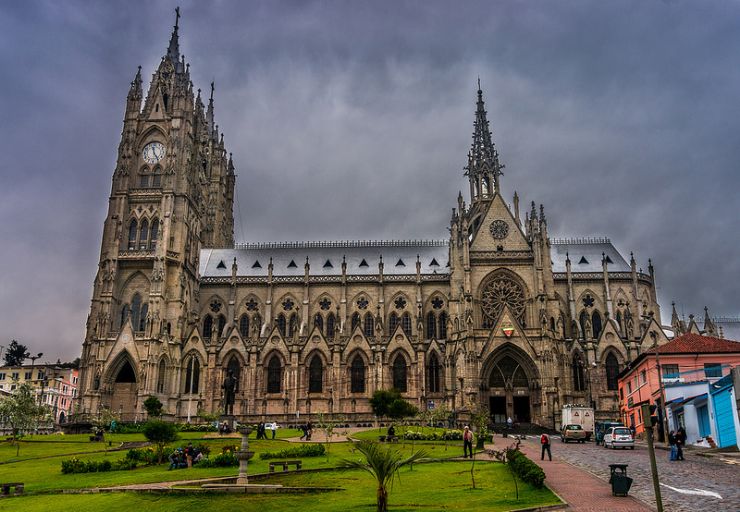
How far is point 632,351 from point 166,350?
4867 cm

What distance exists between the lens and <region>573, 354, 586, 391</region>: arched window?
70.0 meters

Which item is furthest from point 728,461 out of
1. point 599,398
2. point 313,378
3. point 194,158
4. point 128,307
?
point 194,158

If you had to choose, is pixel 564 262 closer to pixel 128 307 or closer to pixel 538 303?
pixel 538 303

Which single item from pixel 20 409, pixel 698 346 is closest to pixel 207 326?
pixel 20 409

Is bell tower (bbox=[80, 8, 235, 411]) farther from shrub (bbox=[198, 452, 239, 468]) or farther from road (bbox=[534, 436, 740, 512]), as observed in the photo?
road (bbox=[534, 436, 740, 512])

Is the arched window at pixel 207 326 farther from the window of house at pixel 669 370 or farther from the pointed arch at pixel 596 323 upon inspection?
Result: the window of house at pixel 669 370

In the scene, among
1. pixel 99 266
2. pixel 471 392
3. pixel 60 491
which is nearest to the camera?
pixel 60 491

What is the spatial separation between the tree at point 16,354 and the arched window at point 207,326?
61886 mm

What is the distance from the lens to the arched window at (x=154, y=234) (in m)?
75.6

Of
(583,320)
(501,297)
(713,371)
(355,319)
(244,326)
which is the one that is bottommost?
(713,371)

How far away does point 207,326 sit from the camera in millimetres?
79750

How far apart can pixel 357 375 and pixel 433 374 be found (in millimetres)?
8212

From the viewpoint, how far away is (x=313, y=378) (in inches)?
2881

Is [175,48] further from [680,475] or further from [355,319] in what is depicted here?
[680,475]
